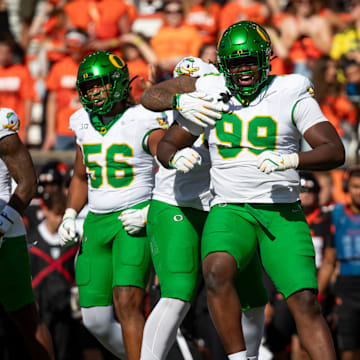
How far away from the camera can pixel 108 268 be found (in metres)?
5.31

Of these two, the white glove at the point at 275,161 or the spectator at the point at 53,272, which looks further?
the spectator at the point at 53,272

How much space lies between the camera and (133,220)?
16.9 ft

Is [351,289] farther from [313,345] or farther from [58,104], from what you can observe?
[58,104]

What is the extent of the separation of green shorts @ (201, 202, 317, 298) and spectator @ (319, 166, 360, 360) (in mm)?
2666

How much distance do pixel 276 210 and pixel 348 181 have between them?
2876 millimetres

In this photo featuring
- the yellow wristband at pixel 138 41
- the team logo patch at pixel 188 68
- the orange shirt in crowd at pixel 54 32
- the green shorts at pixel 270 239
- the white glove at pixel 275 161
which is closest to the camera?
the white glove at pixel 275 161

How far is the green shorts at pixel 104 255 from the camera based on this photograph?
204 inches

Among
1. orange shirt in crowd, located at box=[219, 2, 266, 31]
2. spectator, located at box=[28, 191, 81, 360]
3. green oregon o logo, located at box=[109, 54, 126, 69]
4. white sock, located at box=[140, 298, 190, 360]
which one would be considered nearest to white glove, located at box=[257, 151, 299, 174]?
white sock, located at box=[140, 298, 190, 360]

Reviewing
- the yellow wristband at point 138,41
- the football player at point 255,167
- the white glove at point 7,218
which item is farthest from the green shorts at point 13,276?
the yellow wristband at point 138,41

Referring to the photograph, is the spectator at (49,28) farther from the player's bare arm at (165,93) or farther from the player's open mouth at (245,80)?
the player's open mouth at (245,80)

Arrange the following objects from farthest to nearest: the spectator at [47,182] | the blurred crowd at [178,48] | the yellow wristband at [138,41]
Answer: the yellow wristband at [138,41]
the blurred crowd at [178,48]
the spectator at [47,182]

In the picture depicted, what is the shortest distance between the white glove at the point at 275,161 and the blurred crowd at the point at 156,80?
2850mm

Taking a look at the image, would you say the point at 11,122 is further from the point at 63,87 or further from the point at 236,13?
the point at 236,13

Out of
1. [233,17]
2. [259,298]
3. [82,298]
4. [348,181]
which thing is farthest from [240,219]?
[233,17]
